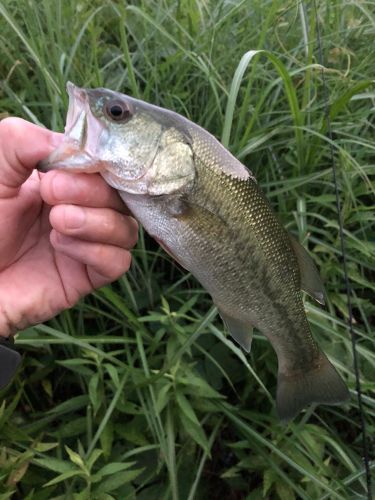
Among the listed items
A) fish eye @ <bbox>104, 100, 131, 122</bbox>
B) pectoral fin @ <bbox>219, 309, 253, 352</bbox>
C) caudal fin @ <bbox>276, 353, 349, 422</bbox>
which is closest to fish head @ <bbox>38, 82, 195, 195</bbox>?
fish eye @ <bbox>104, 100, 131, 122</bbox>

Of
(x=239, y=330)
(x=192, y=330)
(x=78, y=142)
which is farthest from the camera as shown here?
(x=192, y=330)

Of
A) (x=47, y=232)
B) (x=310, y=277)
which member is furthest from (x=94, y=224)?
(x=310, y=277)

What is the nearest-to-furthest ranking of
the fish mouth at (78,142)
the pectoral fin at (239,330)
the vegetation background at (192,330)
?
the fish mouth at (78,142) < the pectoral fin at (239,330) < the vegetation background at (192,330)

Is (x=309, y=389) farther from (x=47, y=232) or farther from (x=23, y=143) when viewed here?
(x=23, y=143)

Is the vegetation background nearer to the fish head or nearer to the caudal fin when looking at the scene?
the caudal fin

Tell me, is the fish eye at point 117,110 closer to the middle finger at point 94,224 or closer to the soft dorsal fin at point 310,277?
the middle finger at point 94,224

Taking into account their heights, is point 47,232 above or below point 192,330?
above

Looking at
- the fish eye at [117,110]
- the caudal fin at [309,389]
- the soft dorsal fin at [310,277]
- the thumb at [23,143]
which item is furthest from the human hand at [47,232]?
the caudal fin at [309,389]
